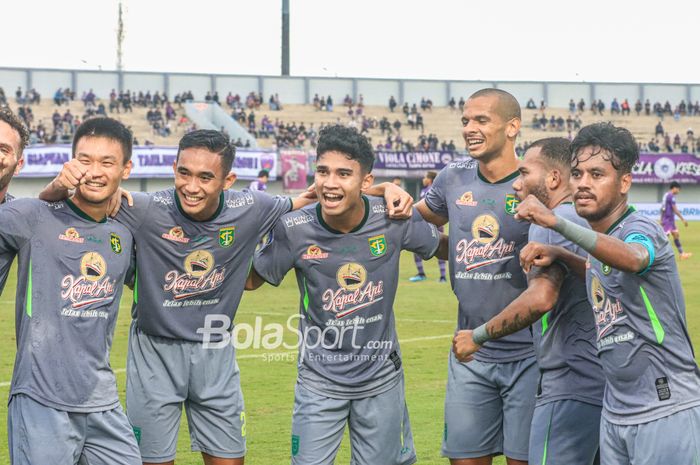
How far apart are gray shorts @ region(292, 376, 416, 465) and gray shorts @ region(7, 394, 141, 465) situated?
39.9 inches

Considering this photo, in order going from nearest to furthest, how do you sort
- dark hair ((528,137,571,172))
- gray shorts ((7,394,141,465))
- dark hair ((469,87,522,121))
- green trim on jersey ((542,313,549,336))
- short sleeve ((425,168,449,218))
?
gray shorts ((7,394,141,465)) < green trim on jersey ((542,313,549,336)) < dark hair ((528,137,571,172)) < dark hair ((469,87,522,121)) < short sleeve ((425,168,449,218))

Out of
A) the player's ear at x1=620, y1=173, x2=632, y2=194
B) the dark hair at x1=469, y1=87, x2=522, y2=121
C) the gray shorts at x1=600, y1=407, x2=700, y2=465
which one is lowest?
the gray shorts at x1=600, y1=407, x2=700, y2=465

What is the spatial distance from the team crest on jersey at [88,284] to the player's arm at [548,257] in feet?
7.30

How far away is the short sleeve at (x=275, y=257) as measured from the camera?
21.6 ft

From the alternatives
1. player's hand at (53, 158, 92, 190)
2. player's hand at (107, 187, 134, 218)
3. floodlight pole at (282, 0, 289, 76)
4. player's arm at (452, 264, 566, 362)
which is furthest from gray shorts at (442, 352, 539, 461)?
floodlight pole at (282, 0, 289, 76)

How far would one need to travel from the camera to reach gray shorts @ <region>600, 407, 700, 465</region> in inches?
200

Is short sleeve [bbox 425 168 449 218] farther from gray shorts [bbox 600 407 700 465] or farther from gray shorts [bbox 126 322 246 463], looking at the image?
gray shorts [bbox 600 407 700 465]

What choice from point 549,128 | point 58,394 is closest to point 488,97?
point 58,394

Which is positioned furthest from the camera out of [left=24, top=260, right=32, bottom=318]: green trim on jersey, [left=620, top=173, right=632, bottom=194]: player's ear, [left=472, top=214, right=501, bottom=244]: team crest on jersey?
[left=472, top=214, right=501, bottom=244]: team crest on jersey

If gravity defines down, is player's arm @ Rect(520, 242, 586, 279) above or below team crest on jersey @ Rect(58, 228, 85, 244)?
below

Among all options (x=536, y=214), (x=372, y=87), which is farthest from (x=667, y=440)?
(x=372, y=87)

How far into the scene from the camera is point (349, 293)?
6.46m

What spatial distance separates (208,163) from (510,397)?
91.0 inches

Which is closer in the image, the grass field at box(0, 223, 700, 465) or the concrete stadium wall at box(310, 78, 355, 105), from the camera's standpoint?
the grass field at box(0, 223, 700, 465)
